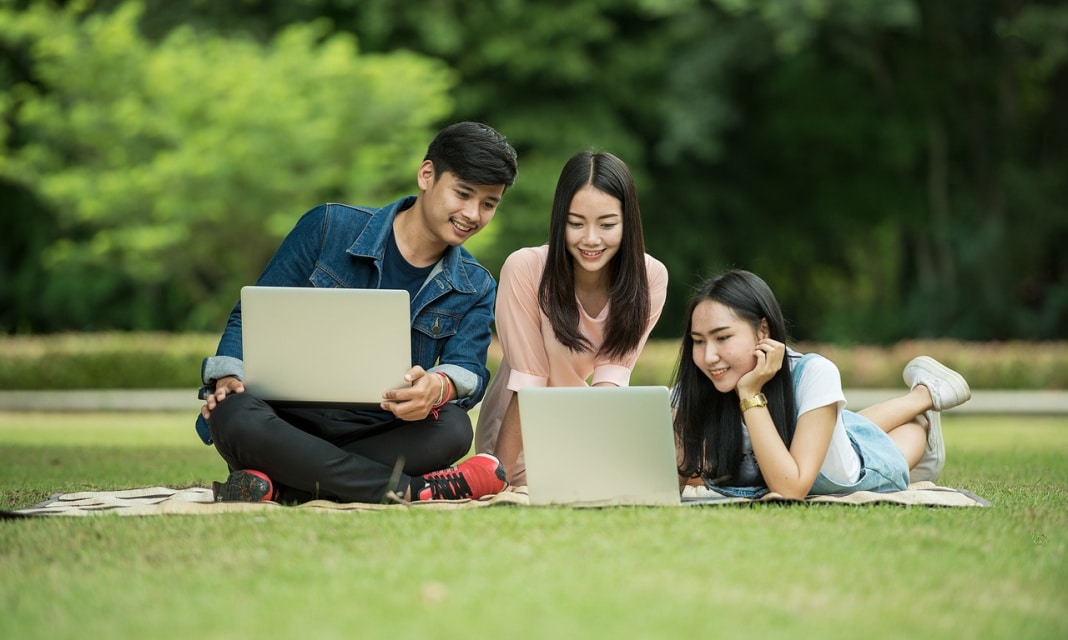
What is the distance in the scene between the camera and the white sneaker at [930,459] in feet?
18.4

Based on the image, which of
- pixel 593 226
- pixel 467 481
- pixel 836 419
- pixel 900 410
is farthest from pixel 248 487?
pixel 900 410

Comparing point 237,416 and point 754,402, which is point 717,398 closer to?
point 754,402

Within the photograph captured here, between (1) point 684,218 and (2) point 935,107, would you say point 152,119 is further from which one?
(2) point 935,107

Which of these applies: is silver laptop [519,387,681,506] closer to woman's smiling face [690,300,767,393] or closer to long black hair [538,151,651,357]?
woman's smiling face [690,300,767,393]

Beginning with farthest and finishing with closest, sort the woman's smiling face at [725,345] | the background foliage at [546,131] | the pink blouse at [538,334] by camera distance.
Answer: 1. the background foliage at [546,131]
2. the pink blouse at [538,334]
3. the woman's smiling face at [725,345]

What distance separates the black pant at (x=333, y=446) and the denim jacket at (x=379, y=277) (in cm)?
21

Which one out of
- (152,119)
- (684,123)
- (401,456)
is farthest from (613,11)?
(401,456)

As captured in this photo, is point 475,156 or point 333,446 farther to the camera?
point 475,156

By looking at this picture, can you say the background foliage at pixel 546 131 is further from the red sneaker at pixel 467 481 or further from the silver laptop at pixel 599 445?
the silver laptop at pixel 599 445

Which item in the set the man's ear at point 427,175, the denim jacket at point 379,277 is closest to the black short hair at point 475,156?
the man's ear at point 427,175

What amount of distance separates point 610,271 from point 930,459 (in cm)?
162

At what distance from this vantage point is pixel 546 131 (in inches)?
792

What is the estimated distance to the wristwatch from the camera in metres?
4.60

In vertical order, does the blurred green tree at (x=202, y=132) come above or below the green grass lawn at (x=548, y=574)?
above
